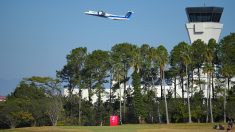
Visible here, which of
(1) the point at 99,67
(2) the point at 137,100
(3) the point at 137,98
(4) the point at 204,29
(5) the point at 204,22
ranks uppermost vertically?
(5) the point at 204,22

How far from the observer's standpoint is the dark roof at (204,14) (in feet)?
399

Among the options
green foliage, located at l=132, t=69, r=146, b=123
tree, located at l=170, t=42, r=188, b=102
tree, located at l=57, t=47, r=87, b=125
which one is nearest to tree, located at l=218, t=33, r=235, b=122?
tree, located at l=170, t=42, r=188, b=102

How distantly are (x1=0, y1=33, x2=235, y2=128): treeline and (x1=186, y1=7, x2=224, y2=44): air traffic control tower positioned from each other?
1049 inches

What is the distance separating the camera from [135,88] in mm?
94250

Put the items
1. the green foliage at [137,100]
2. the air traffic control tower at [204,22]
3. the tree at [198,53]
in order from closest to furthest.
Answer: the tree at [198,53]
the green foliage at [137,100]
the air traffic control tower at [204,22]

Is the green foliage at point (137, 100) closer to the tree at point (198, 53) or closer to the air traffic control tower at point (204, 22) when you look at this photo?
the tree at point (198, 53)

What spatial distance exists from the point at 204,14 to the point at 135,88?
130ft

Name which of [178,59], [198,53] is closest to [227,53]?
[198,53]

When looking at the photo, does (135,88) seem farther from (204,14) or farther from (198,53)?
(204,14)

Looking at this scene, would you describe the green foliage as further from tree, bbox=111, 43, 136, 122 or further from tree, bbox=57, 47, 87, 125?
tree, bbox=57, 47, 87, 125

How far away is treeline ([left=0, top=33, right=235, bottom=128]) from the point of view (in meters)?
87.8

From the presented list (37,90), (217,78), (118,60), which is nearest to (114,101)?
(118,60)

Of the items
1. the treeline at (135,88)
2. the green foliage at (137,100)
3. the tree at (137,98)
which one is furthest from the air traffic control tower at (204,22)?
the green foliage at (137,100)

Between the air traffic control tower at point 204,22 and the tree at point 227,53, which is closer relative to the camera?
the tree at point 227,53
